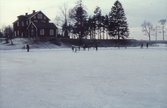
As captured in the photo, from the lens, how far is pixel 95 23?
67000 millimetres

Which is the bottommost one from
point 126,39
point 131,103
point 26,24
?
point 131,103

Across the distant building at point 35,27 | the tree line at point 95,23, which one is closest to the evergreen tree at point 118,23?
the tree line at point 95,23

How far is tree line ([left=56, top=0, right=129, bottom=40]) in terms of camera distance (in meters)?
54.8

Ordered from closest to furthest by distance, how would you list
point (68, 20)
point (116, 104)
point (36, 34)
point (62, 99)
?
point (116, 104) → point (62, 99) → point (36, 34) → point (68, 20)

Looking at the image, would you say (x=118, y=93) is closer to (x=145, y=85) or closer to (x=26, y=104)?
(x=145, y=85)

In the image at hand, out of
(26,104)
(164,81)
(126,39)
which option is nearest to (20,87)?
(26,104)

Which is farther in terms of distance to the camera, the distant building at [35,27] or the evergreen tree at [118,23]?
the evergreen tree at [118,23]

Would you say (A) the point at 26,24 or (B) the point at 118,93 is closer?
(B) the point at 118,93

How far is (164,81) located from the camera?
309 inches

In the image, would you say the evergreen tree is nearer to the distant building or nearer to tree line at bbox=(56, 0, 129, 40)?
tree line at bbox=(56, 0, 129, 40)

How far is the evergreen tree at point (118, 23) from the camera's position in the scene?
61.7 m

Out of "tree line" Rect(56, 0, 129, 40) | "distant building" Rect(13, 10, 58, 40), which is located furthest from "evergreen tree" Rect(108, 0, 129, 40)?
"distant building" Rect(13, 10, 58, 40)

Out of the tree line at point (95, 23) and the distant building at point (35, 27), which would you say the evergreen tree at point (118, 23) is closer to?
the tree line at point (95, 23)

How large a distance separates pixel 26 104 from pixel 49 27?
4844 centimetres
